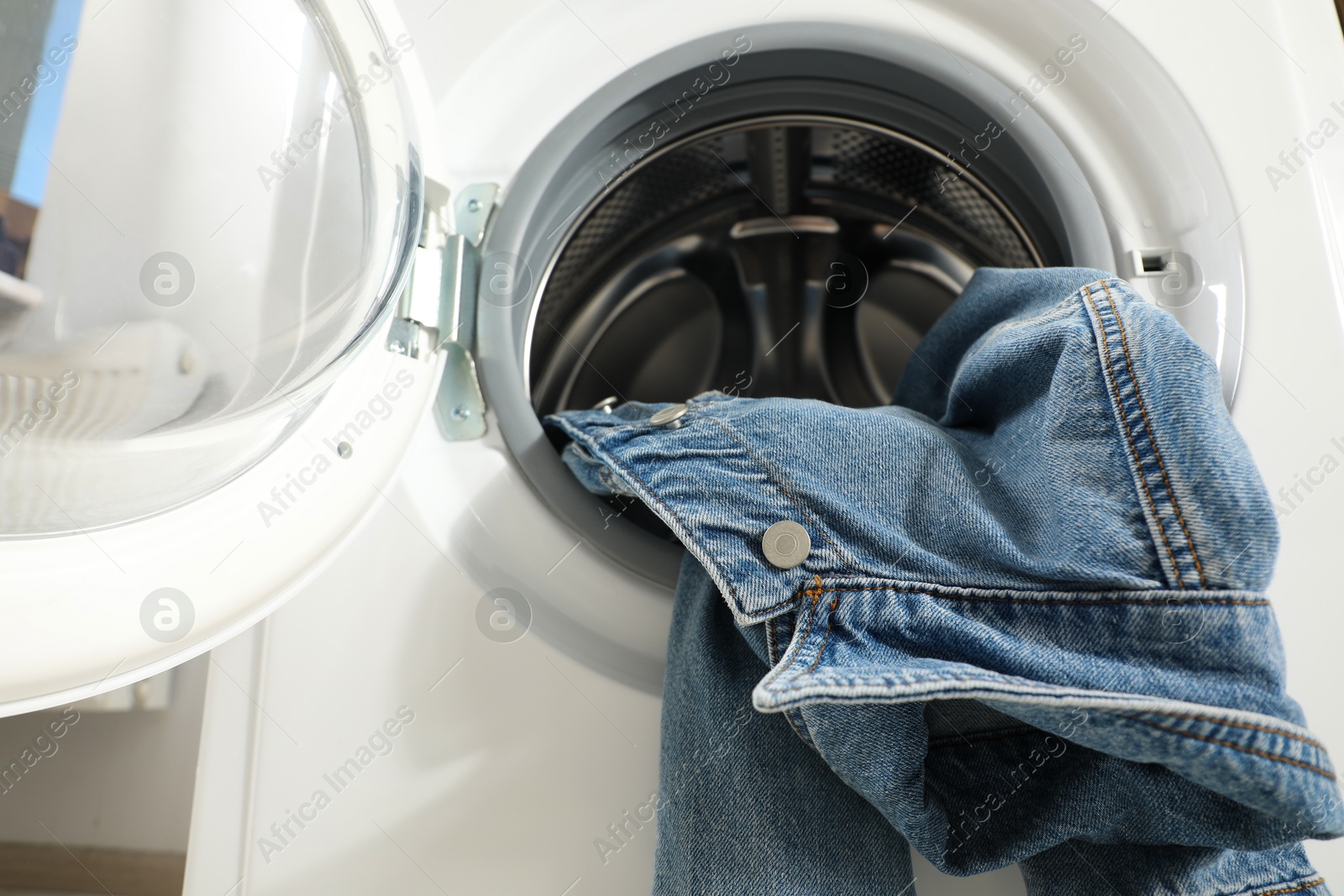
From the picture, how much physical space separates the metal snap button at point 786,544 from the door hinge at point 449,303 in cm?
22

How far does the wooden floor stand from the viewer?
87 centimetres

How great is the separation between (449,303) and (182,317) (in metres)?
0.17

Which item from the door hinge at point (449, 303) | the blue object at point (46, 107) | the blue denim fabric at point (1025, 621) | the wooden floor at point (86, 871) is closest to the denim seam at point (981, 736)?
the blue denim fabric at point (1025, 621)

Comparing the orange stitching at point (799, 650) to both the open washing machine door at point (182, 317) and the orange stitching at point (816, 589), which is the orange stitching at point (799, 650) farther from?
the open washing machine door at point (182, 317)

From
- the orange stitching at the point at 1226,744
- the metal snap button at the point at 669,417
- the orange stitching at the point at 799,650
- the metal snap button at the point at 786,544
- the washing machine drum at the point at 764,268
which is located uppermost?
the washing machine drum at the point at 764,268

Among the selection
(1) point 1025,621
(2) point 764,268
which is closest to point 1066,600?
(1) point 1025,621

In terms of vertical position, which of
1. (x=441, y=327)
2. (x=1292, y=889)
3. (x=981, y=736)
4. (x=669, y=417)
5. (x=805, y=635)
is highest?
(x=441, y=327)

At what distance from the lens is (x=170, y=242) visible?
361mm

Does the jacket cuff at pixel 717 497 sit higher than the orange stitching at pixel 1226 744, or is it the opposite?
the jacket cuff at pixel 717 497

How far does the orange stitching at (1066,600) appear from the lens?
33cm

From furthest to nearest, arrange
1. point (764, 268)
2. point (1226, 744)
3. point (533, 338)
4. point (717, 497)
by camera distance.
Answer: point (764, 268) → point (533, 338) → point (717, 497) → point (1226, 744)

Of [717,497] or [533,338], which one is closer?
[717,497]

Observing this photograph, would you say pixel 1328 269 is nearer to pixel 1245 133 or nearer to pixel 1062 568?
pixel 1245 133

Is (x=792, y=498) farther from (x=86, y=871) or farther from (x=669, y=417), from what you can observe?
(x=86, y=871)
